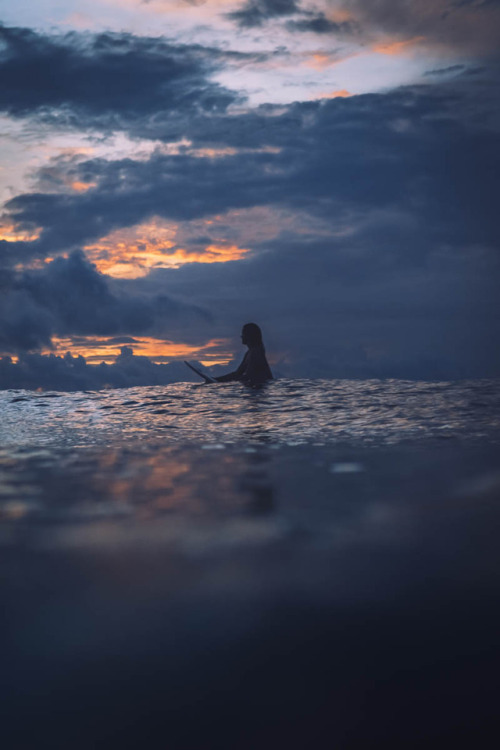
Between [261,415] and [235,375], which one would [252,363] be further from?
[261,415]

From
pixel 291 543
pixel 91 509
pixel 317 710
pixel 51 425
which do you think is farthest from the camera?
pixel 51 425

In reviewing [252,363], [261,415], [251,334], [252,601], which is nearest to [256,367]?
[252,363]

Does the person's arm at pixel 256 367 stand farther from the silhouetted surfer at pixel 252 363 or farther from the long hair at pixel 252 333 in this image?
the long hair at pixel 252 333

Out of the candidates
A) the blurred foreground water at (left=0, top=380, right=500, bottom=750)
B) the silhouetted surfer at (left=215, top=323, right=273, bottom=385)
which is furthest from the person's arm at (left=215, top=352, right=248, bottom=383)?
the blurred foreground water at (left=0, top=380, right=500, bottom=750)

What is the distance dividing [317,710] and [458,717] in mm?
469

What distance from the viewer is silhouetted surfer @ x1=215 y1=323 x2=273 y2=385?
49.8ft

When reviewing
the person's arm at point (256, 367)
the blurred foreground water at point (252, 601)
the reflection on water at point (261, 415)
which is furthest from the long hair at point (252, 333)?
the blurred foreground water at point (252, 601)

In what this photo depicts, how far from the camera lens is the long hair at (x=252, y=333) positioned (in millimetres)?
15117

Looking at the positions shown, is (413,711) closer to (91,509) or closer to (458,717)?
(458,717)

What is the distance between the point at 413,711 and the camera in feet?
6.67

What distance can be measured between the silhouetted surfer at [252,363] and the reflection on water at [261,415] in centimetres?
38

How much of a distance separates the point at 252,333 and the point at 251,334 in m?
0.04

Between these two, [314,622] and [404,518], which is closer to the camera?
[314,622]

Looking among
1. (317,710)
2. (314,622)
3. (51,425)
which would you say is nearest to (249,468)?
(314,622)
